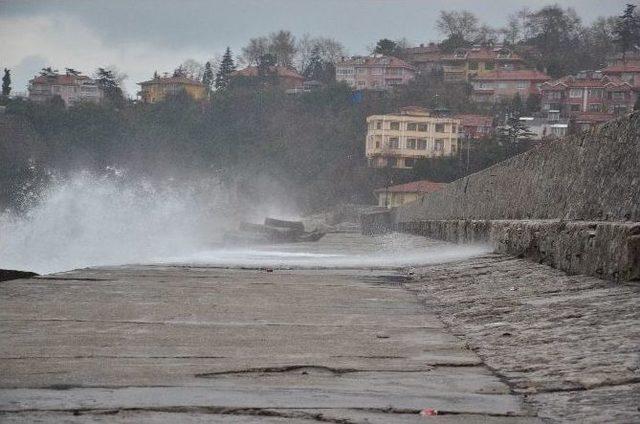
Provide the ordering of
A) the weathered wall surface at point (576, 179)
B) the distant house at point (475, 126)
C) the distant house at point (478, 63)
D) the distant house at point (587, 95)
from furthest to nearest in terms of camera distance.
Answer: the distant house at point (478, 63) < the distant house at point (587, 95) < the distant house at point (475, 126) < the weathered wall surface at point (576, 179)

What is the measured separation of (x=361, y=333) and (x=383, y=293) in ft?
5.27

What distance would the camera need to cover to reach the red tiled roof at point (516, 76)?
129375 millimetres

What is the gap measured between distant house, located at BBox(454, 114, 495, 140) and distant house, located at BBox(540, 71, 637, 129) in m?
9.16

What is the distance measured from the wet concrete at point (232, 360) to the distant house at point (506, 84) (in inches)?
4968

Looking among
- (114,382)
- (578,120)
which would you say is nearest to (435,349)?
(114,382)

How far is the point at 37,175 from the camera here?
116 m

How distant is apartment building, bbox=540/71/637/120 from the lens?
4269 inches

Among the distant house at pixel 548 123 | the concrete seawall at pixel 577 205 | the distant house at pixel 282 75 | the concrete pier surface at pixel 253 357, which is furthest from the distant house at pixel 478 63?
the concrete pier surface at pixel 253 357

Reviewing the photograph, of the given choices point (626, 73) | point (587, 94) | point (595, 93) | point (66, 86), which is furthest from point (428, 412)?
point (66, 86)

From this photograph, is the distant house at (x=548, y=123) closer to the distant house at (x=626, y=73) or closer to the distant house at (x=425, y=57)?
the distant house at (x=626, y=73)

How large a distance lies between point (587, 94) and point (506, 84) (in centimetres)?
1847

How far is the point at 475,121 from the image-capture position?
11075 centimetres

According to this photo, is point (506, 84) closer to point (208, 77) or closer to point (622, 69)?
point (622, 69)

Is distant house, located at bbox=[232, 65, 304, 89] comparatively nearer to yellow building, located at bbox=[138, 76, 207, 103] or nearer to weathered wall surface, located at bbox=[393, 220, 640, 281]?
yellow building, located at bbox=[138, 76, 207, 103]
